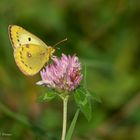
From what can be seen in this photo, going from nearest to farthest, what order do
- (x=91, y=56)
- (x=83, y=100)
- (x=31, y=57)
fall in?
(x=83, y=100) < (x=31, y=57) < (x=91, y=56)

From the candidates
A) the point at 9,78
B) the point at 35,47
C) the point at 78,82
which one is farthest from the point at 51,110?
the point at 78,82

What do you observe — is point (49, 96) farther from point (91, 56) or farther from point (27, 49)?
point (91, 56)

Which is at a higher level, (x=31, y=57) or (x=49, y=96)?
(x=31, y=57)

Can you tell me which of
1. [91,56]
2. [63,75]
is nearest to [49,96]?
[63,75]

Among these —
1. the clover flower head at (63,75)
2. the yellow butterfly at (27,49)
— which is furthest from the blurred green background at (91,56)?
the clover flower head at (63,75)

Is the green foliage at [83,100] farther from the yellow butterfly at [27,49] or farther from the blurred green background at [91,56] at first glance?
the blurred green background at [91,56]

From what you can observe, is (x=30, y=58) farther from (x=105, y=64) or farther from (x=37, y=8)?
(x=37, y=8)
